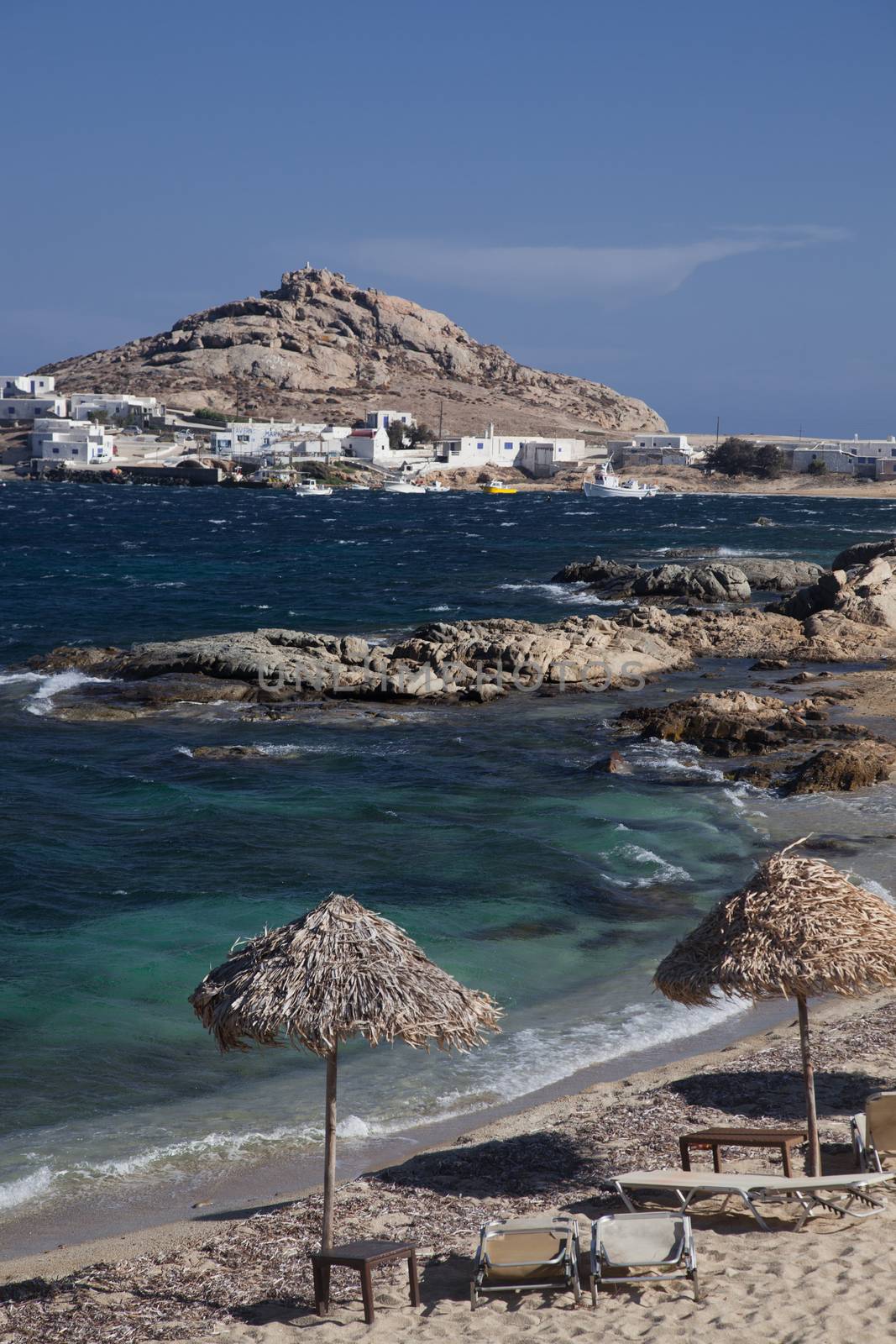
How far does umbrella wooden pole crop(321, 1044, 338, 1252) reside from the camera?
8.52 meters

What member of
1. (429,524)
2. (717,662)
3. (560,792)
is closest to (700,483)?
(429,524)

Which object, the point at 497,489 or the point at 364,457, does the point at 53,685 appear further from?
the point at 364,457

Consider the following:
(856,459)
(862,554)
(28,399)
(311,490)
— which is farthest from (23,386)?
(862,554)

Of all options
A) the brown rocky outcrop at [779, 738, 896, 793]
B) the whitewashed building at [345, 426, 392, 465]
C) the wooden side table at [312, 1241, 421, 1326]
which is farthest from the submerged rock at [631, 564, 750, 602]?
the whitewashed building at [345, 426, 392, 465]

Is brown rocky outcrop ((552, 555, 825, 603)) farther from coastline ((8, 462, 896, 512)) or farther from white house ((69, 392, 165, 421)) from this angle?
white house ((69, 392, 165, 421))

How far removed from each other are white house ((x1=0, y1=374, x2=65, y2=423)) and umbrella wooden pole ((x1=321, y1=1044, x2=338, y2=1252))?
170532mm

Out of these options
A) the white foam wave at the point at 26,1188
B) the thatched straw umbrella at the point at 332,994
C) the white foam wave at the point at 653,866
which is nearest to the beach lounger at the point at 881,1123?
the thatched straw umbrella at the point at 332,994

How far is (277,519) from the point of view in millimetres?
97875

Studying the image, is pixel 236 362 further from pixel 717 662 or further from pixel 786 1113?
pixel 786 1113

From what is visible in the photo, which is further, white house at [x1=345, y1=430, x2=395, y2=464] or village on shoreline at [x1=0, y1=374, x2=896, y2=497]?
white house at [x1=345, y1=430, x2=395, y2=464]

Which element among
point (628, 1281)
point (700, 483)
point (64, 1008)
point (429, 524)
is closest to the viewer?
point (628, 1281)

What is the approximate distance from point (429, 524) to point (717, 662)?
61120 millimetres

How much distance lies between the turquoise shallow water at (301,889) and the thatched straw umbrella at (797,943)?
11.9 feet

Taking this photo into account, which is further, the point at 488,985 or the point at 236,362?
the point at 236,362
